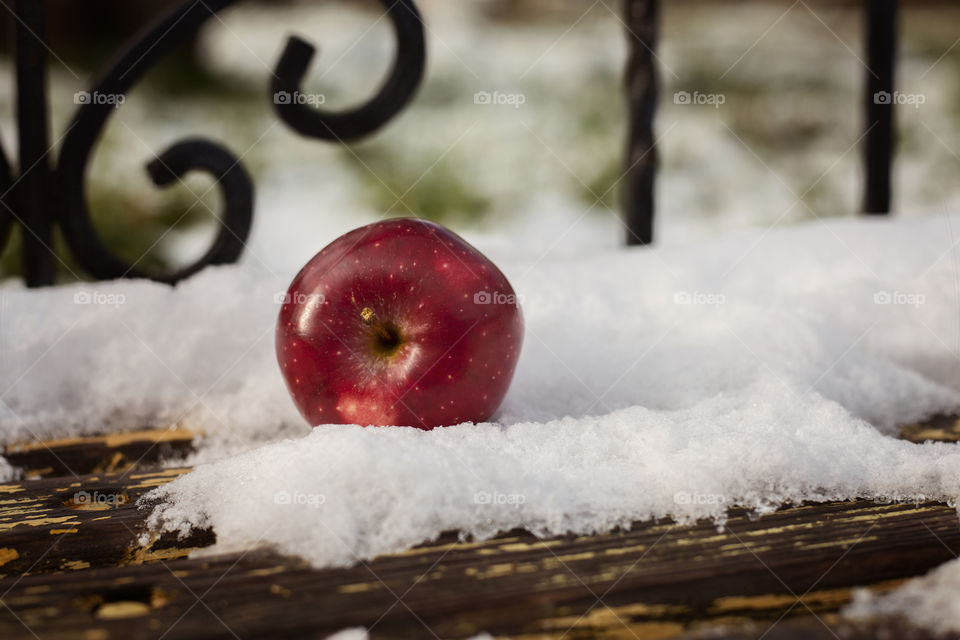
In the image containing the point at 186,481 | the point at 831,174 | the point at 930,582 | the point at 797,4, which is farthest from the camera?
the point at 797,4

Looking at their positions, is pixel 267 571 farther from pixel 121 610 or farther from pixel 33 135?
pixel 33 135

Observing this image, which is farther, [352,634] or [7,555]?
[7,555]

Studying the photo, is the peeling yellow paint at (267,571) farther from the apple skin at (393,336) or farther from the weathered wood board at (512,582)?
the apple skin at (393,336)

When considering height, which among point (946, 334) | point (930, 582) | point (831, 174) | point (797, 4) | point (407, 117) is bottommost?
point (930, 582)

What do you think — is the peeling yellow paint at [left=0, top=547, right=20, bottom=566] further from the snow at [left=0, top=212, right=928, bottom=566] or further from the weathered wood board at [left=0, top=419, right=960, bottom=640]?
the snow at [left=0, top=212, right=928, bottom=566]

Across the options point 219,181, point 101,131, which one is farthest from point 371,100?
point 101,131

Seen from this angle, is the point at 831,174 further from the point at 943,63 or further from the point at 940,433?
the point at 940,433

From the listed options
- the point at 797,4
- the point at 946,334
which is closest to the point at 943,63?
the point at 797,4
